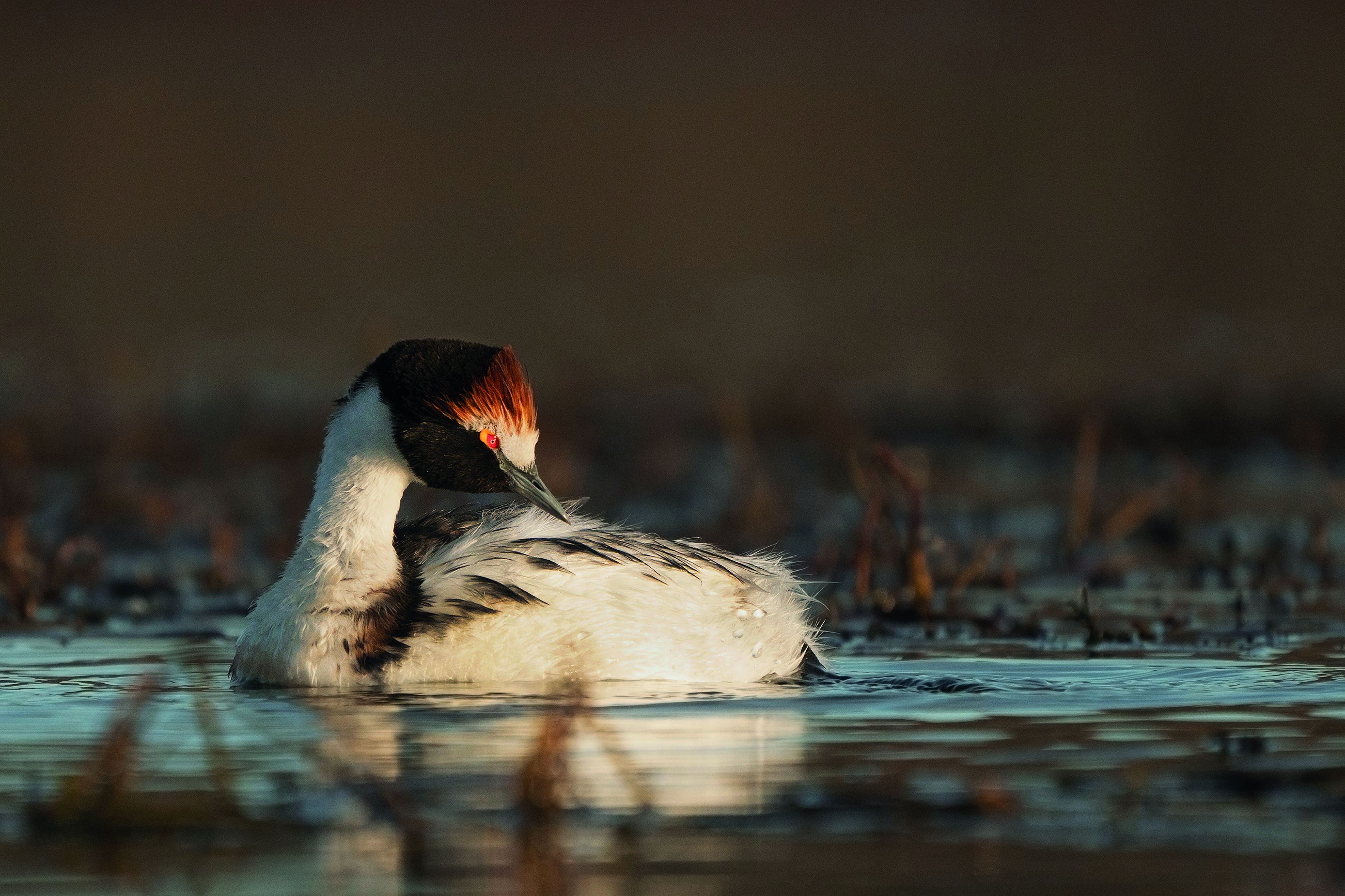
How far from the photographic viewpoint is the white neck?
783 cm

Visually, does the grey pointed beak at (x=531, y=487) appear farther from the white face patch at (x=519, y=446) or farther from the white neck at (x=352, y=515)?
the white neck at (x=352, y=515)

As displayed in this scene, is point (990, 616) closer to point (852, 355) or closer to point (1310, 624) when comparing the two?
point (1310, 624)

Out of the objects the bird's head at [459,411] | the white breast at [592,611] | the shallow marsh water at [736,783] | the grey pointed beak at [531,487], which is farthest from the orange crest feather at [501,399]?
the shallow marsh water at [736,783]

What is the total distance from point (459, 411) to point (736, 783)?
97.3 inches

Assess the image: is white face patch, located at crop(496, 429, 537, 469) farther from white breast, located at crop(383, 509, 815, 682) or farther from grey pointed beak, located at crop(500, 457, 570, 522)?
white breast, located at crop(383, 509, 815, 682)

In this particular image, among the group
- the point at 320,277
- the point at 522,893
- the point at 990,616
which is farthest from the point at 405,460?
the point at 320,277

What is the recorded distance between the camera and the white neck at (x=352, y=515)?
308 inches

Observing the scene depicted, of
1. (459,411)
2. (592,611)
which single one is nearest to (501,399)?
(459,411)

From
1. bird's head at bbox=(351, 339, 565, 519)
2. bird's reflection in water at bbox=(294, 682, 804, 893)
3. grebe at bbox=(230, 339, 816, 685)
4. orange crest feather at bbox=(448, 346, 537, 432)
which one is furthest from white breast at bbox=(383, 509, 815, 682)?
orange crest feather at bbox=(448, 346, 537, 432)

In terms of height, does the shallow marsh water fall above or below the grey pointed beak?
below

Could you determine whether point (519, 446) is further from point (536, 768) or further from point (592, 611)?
point (536, 768)

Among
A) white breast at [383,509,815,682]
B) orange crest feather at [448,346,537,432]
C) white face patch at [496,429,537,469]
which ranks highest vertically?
orange crest feather at [448,346,537,432]

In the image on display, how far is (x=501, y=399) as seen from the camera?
7.96 meters

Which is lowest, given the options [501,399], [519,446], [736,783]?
[736,783]
